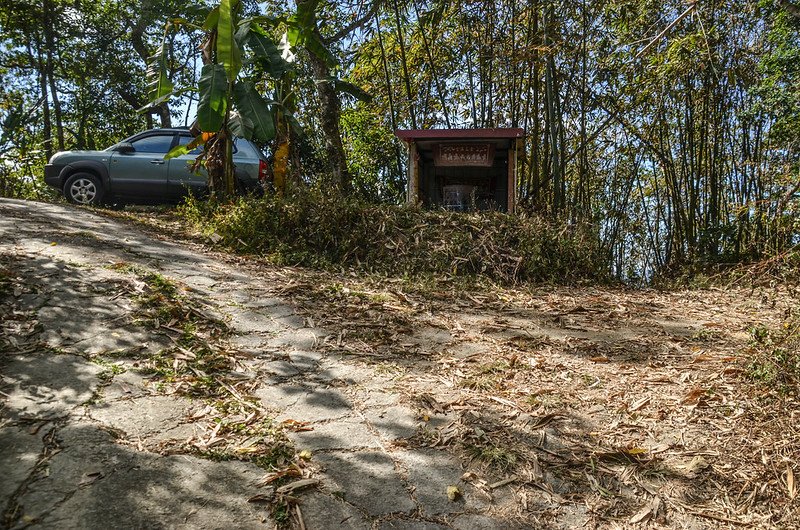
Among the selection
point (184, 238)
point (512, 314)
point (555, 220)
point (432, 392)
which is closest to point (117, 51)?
point (184, 238)

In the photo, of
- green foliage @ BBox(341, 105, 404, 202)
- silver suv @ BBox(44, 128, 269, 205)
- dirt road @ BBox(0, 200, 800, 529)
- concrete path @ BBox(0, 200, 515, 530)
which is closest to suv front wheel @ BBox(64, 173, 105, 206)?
silver suv @ BBox(44, 128, 269, 205)

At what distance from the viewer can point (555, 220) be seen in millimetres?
6562

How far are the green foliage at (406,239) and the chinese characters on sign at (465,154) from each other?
1.00 m

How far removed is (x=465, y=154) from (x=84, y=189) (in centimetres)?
611

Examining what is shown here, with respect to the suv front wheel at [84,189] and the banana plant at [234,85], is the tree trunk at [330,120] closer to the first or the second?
the banana plant at [234,85]

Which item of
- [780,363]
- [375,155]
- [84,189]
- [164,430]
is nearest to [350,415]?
[164,430]

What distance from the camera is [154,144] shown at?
8.91m

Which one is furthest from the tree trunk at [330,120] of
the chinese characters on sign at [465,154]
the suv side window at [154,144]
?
the suv side window at [154,144]

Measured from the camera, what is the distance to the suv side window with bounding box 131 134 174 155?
349 inches

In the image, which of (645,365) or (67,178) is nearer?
(645,365)

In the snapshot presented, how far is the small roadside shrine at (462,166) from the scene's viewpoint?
277 inches

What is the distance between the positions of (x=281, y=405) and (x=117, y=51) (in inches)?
605

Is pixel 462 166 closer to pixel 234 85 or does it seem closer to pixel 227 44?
pixel 234 85

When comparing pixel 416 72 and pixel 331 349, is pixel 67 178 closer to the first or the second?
pixel 416 72
